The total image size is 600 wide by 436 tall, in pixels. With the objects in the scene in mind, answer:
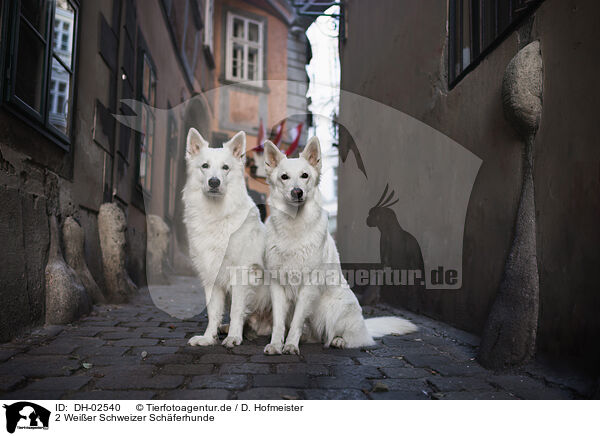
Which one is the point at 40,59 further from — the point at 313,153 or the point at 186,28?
the point at 186,28

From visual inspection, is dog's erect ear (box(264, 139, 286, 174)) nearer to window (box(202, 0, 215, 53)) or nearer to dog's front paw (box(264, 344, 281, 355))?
dog's front paw (box(264, 344, 281, 355))

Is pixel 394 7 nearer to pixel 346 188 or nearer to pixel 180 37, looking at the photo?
pixel 346 188

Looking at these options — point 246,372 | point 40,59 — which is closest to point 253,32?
point 40,59

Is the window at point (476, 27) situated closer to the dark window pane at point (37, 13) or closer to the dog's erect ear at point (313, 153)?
the dog's erect ear at point (313, 153)

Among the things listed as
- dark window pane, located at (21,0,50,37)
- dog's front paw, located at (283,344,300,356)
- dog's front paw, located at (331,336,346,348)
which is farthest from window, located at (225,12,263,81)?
dog's front paw, located at (283,344,300,356)

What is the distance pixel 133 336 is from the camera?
3447mm

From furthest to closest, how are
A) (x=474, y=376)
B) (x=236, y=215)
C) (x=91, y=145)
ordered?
1. (x=91, y=145)
2. (x=236, y=215)
3. (x=474, y=376)

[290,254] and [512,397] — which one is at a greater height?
[290,254]

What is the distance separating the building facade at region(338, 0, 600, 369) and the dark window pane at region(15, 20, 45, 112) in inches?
143

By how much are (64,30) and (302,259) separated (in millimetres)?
3688

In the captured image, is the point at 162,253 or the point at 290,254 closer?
the point at 290,254

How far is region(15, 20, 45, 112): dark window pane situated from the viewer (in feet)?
12.0

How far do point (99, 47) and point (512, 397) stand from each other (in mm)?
5416

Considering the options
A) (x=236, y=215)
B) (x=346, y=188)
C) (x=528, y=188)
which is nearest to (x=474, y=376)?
(x=528, y=188)
